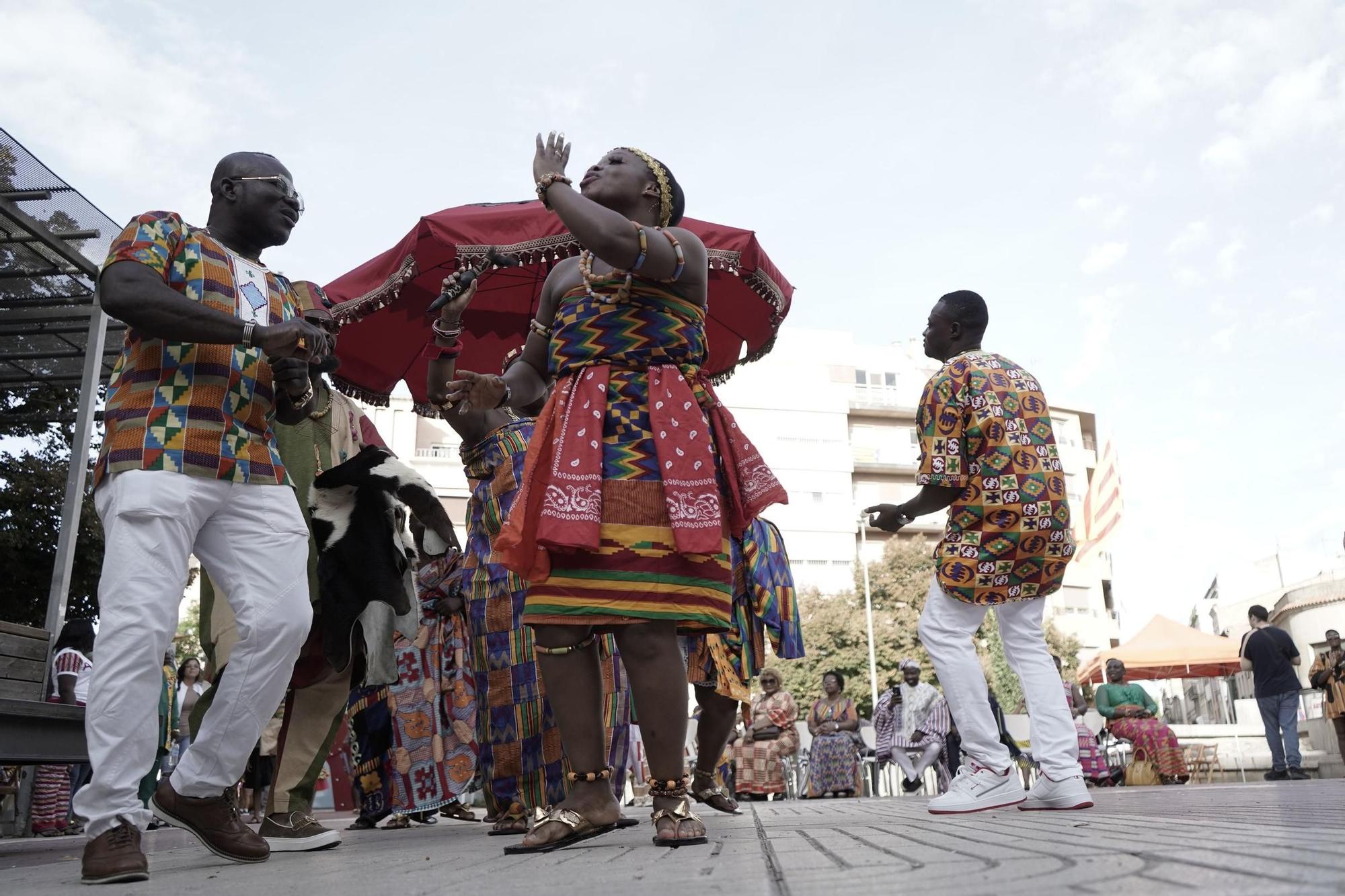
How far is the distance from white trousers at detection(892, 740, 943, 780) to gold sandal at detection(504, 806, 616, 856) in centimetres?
1166

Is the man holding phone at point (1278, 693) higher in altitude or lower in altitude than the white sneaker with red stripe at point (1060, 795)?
higher

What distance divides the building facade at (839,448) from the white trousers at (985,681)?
151ft

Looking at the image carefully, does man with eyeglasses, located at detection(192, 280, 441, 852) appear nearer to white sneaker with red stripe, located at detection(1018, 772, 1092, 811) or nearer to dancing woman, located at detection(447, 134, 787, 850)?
dancing woman, located at detection(447, 134, 787, 850)

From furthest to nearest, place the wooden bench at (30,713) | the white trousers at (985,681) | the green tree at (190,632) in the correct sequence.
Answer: the green tree at (190,632), the white trousers at (985,681), the wooden bench at (30,713)

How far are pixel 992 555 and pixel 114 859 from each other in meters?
3.54

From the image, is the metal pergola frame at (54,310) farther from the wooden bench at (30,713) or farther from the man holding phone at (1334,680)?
the man holding phone at (1334,680)

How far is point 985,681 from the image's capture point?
4.67 meters

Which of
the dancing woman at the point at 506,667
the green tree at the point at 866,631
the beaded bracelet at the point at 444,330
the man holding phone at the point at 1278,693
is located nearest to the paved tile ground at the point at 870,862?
the dancing woman at the point at 506,667

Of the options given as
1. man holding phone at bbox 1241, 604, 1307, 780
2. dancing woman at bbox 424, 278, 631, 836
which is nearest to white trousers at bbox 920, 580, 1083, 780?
dancing woman at bbox 424, 278, 631, 836

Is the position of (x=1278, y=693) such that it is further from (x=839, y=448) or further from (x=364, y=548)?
(x=839, y=448)

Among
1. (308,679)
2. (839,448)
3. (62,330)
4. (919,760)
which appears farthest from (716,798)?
(839,448)

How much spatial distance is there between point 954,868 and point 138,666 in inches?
86.7

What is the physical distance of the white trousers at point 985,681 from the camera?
185 inches

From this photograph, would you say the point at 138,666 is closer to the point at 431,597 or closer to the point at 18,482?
the point at 431,597
